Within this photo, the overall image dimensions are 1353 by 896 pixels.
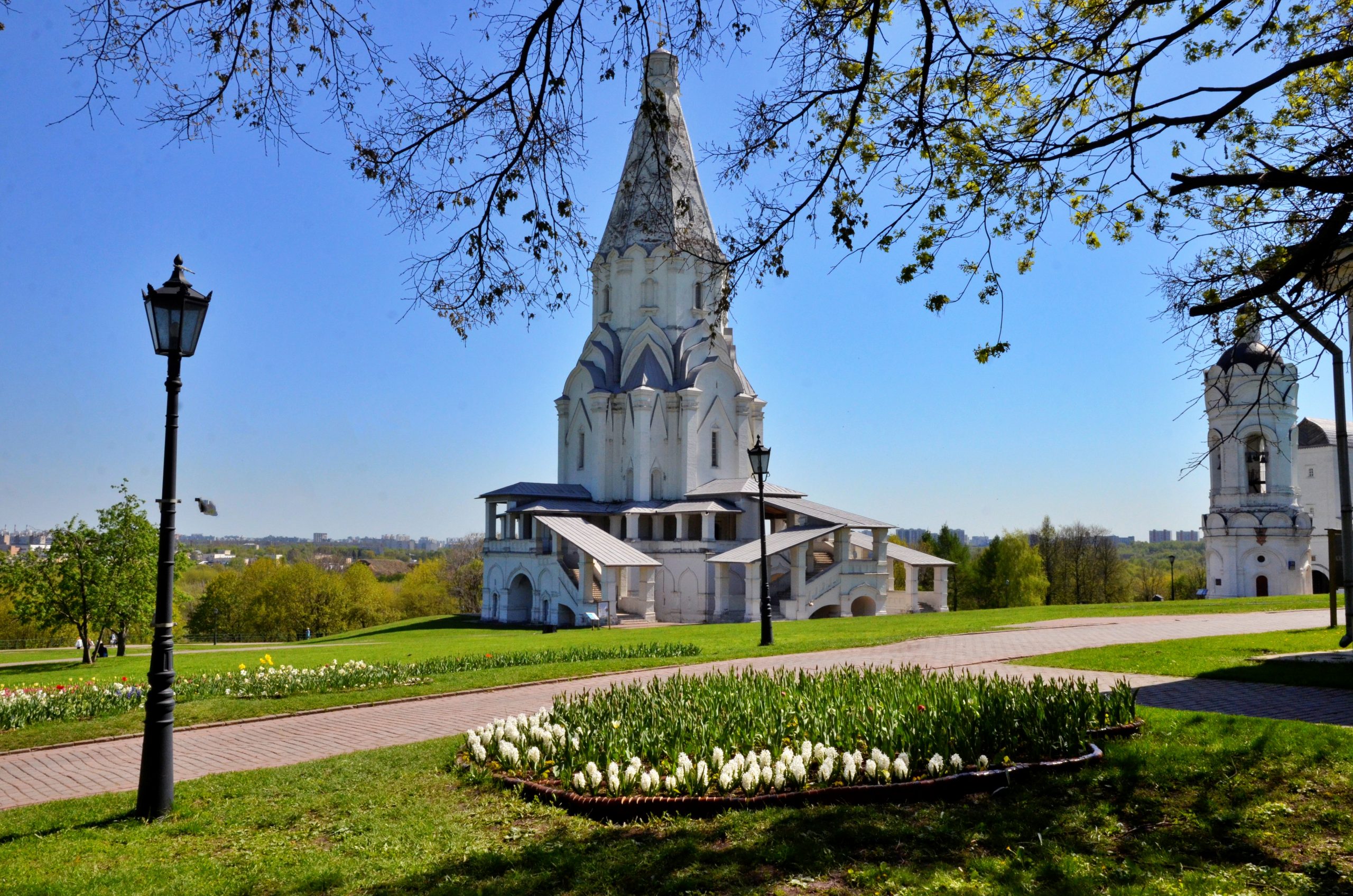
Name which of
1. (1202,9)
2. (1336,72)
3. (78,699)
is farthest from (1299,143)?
(78,699)

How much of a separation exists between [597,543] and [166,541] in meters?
30.5

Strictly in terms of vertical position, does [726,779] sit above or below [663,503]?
below

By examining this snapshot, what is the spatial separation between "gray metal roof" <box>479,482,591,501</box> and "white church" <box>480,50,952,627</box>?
11 centimetres

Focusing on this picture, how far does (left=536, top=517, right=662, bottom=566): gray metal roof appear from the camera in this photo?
3609cm

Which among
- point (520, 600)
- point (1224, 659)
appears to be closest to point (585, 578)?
point (520, 600)

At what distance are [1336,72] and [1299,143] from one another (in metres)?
0.92

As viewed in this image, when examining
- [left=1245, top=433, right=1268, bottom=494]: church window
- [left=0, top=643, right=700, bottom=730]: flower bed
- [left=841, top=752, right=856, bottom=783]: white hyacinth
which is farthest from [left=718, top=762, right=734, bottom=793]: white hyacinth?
[left=1245, top=433, right=1268, bottom=494]: church window

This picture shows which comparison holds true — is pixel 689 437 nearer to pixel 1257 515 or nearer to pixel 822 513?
pixel 822 513

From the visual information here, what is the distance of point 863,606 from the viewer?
1526 inches

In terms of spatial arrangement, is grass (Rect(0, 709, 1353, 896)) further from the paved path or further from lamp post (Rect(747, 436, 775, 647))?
lamp post (Rect(747, 436, 775, 647))

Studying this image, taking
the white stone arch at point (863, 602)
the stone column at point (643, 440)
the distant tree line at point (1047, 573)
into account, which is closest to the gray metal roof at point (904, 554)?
the white stone arch at point (863, 602)

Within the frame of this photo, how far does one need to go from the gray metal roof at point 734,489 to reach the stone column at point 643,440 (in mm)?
2217

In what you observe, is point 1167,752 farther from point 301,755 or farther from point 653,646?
point 653,646

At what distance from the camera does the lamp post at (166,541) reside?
23.4 ft
